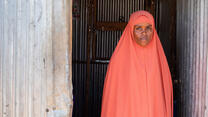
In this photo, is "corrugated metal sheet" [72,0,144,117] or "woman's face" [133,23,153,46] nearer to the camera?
"woman's face" [133,23,153,46]

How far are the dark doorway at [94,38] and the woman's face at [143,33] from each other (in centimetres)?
185

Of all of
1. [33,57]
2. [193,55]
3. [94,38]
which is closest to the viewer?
[33,57]

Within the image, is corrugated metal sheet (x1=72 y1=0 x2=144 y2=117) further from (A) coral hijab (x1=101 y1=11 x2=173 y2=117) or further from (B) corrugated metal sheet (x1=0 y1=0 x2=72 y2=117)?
(B) corrugated metal sheet (x1=0 y1=0 x2=72 y2=117)

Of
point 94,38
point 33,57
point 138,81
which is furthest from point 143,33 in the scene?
point 94,38

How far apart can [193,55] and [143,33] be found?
0.56m

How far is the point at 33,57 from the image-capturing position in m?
2.10

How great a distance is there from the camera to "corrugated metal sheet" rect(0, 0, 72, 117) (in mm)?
2092

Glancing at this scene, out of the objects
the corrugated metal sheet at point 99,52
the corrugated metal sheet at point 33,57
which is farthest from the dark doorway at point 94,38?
the corrugated metal sheet at point 33,57

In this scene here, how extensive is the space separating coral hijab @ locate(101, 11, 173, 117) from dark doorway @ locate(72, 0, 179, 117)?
5.84ft

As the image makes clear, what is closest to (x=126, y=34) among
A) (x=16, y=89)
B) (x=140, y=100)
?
(x=140, y=100)

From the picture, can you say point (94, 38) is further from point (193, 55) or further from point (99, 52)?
point (193, 55)

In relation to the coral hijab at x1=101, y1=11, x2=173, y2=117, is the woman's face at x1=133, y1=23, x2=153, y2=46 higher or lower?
higher

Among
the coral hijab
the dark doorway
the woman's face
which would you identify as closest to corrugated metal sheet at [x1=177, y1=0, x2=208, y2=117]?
the coral hijab

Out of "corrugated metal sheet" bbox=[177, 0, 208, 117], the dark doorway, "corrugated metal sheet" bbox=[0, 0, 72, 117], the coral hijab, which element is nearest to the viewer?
"corrugated metal sheet" bbox=[0, 0, 72, 117]
